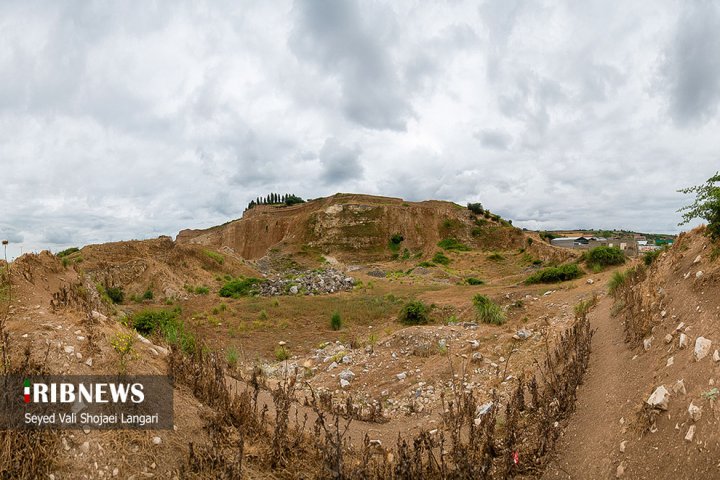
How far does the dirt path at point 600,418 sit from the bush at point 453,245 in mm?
44687

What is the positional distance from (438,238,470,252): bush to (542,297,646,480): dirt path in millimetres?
44687

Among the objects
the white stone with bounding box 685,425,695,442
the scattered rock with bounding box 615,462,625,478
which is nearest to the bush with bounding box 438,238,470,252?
the scattered rock with bounding box 615,462,625,478

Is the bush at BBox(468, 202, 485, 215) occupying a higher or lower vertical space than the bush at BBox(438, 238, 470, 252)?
Answer: higher

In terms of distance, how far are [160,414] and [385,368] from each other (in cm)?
567

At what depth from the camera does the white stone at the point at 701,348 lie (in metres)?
4.12

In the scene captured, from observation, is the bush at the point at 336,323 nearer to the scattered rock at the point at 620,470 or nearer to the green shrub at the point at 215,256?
the scattered rock at the point at 620,470

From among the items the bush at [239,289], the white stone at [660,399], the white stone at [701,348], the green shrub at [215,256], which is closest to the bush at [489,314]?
the white stone at [701,348]

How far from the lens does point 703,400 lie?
11.7 ft

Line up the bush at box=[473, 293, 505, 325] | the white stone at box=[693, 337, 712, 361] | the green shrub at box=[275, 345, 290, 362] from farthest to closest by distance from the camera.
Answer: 1. the bush at box=[473, 293, 505, 325]
2. the green shrub at box=[275, 345, 290, 362]
3. the white stone at box=[693, 337, 712, 361]

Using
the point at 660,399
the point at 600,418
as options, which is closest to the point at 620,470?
the point at 660,399

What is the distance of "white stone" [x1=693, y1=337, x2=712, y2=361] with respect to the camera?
162 inches

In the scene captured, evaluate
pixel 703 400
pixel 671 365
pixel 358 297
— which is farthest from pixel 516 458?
pixel 358 297

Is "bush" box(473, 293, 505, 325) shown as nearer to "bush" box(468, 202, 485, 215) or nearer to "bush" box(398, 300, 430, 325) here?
"bush" box(398, 300, 430, 325)

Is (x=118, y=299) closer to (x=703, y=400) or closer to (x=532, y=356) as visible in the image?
(x=532, y=356)
